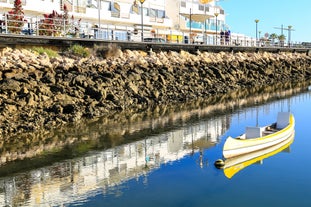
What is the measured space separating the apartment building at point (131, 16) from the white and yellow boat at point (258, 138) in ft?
59.9

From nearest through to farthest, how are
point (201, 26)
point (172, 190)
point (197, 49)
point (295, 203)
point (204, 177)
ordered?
point (295, 203), point (172, 190), point (204, 177), point (197, 49), point (201, 26)

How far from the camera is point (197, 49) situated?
162 feet

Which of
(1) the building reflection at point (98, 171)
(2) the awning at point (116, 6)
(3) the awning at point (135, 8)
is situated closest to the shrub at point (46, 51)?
(1) the building reflection at point (98, 171)

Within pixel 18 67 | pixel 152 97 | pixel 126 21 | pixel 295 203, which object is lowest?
pixel 295 203

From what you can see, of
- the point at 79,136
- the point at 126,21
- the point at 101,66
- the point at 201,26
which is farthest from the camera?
the point at 201,26

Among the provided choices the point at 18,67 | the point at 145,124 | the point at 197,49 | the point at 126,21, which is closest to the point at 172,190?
the point at 145,124

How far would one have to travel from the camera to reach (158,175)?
1761cm

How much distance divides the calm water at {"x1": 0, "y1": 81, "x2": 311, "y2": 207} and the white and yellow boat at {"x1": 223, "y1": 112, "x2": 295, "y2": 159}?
2.47ft

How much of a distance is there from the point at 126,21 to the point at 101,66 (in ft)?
77.3

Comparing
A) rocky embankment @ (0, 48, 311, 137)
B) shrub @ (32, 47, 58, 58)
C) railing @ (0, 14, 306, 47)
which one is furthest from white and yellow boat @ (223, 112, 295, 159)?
railing @ (0, 14, 306, 47)

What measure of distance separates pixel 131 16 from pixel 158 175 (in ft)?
140

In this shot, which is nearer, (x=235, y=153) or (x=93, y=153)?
(x=235, y=153)

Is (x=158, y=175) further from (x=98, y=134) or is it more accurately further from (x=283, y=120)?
(x=283, y=120)

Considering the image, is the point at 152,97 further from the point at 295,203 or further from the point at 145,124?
the point at 295,203
